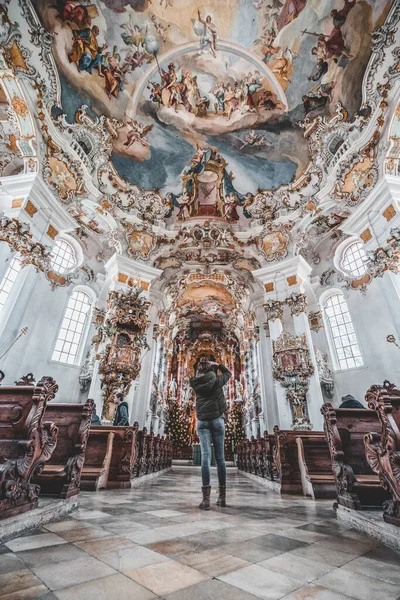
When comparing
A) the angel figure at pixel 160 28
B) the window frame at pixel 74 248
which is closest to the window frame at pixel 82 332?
the window frame at pixel 74 248

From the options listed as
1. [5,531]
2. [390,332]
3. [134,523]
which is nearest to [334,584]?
[134,523]

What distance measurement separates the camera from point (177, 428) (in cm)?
1962

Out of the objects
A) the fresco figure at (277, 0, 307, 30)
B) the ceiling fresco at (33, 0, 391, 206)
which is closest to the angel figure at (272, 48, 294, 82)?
the ceiling fresco at (33, 0, 391, 206)

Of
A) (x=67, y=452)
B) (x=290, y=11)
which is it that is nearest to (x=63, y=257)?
(x=67, y=452)

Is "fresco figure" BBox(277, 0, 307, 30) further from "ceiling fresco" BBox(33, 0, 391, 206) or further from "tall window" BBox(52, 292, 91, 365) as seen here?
"tall window" BBox(52, 292, 91, 365)

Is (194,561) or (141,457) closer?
(194,561)

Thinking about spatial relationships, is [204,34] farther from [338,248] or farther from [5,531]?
[5,531]

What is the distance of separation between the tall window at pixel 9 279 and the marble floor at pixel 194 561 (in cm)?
774

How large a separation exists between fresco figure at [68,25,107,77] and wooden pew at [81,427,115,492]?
11540 millimetres

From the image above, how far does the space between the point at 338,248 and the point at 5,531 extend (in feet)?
44.3

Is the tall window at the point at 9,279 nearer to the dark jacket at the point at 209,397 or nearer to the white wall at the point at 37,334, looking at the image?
the white wall at the point at 37,334

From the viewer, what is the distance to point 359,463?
3.47 metres

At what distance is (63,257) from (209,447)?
11.1m

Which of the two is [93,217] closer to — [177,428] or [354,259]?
[354,259]
